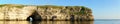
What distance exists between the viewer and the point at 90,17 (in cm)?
6153

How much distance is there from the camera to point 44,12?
5834 cm

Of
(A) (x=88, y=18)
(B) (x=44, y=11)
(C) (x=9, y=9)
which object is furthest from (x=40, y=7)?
(A) (x=88, y=18)

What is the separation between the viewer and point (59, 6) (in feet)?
198

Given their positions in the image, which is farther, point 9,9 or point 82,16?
point 82,16

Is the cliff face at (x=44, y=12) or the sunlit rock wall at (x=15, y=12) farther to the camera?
the cliff face at (x=44, y=12)

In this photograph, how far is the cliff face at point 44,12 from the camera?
56.5 m

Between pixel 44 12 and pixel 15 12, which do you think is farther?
pixel 44 12

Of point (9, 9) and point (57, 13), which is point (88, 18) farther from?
point (9, 9)

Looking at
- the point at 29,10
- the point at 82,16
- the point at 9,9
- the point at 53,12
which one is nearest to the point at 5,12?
the point at 9,9

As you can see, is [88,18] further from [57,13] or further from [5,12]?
[5,12]

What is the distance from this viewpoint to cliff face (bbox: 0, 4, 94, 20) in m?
56.5

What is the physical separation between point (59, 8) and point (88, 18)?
642 cm

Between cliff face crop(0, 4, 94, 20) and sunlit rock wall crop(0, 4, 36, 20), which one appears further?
cliff face crop(0, 4, 94, 20)

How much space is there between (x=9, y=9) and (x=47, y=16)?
7367 mm
